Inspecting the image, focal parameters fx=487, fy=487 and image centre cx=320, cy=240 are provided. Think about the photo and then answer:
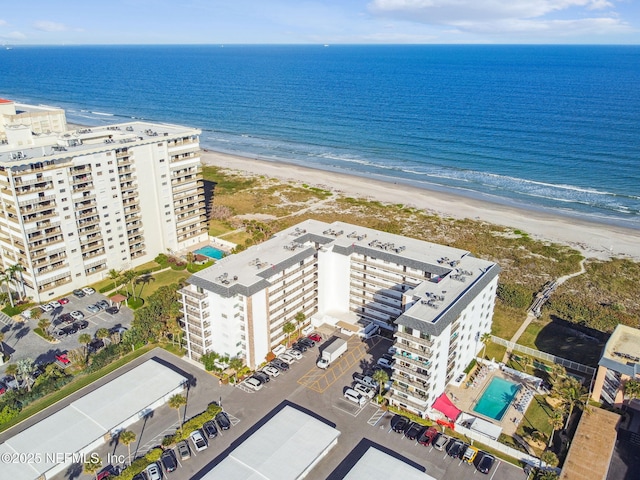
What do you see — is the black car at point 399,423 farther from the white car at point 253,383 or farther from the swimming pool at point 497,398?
the white car at point 253,383

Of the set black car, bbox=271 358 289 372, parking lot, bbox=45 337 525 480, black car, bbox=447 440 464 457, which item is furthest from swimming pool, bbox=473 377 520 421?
black car, bbox=271 358 289 372

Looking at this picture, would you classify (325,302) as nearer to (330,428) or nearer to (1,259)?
(330,428)

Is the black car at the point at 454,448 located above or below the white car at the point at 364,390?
below

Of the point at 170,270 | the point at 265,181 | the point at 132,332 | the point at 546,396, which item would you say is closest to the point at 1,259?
the point at 170,270

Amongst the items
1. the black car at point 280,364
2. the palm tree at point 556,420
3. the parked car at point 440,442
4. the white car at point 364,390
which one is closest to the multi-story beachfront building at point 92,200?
the black car at point 280,364

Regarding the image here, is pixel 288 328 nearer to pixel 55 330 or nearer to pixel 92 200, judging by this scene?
pixel 55 330
